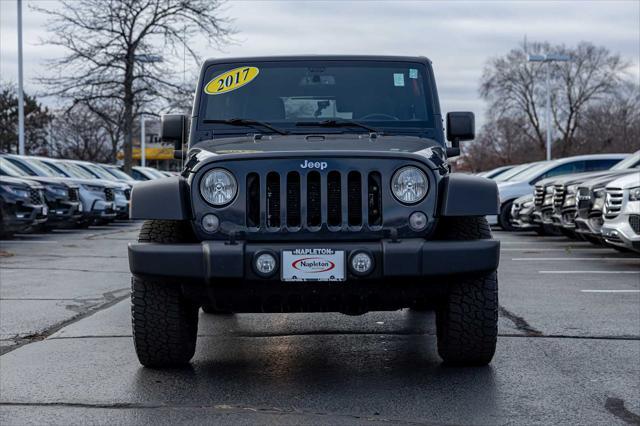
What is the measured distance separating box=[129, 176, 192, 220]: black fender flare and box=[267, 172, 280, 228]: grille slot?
0.44 metres

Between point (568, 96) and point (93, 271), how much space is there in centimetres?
6051

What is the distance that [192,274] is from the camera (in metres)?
5.14

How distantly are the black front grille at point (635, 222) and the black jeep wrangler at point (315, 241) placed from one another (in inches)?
243

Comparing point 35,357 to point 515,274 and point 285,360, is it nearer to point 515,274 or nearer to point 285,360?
point 285,360

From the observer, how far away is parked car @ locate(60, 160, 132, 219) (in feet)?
77.6

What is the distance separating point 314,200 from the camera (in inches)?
210

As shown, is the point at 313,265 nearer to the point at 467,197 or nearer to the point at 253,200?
the point at 253,200

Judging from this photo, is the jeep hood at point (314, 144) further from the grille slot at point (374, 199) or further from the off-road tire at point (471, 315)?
the off-road tire at point (471, 315)

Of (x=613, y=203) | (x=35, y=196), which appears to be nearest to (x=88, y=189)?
(x=35, y=196)

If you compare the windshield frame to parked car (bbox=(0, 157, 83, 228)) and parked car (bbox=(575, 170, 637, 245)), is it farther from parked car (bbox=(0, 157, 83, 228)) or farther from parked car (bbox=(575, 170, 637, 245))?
parked car (bbox=(0, 157, 83, 228))

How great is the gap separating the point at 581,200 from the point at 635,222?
2.14 metres

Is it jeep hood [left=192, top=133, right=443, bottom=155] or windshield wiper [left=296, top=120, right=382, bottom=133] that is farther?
windshield wiper [left=296, top=120, right=382, bottom=133]

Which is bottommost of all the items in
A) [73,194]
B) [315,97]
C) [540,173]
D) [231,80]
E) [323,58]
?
[73,194]

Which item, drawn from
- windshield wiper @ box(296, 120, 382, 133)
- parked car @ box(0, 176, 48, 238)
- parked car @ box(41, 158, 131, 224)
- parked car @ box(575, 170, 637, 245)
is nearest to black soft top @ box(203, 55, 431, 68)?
windshield wiper @ box(296, 120, 382, 133)
